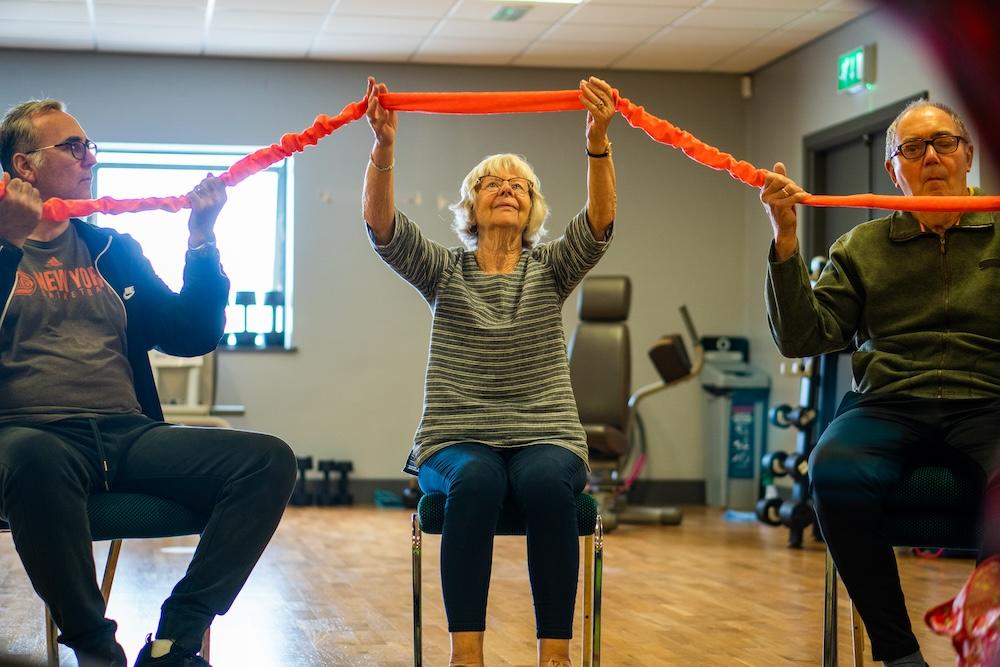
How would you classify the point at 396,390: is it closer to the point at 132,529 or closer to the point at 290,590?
the point at 290,590

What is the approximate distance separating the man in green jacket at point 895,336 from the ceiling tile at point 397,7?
4.09m

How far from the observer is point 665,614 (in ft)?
10.7

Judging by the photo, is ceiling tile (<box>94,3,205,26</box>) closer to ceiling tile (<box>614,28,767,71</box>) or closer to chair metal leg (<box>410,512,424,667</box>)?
ceiling tile (<box>614,28,767,71</box>)

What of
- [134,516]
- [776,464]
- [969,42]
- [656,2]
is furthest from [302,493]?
[969,42]

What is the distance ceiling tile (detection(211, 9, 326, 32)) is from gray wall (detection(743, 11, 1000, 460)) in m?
3.00

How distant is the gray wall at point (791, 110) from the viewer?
5969mm

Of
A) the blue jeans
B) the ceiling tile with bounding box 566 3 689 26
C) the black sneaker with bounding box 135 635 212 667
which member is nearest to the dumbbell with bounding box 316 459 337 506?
the ceiling tile with bounding box 566 3 689 26

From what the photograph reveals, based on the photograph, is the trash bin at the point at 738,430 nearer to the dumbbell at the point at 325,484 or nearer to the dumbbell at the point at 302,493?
the dumbbell at the point at 325,484

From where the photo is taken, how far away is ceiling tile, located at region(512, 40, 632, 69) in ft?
22.5

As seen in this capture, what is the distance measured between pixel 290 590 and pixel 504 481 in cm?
183

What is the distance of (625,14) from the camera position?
616 cm

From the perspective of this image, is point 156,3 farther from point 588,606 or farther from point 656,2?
point 588,606

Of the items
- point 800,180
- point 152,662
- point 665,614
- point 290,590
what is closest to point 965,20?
point 152,662

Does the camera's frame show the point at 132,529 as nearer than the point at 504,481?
Yes
